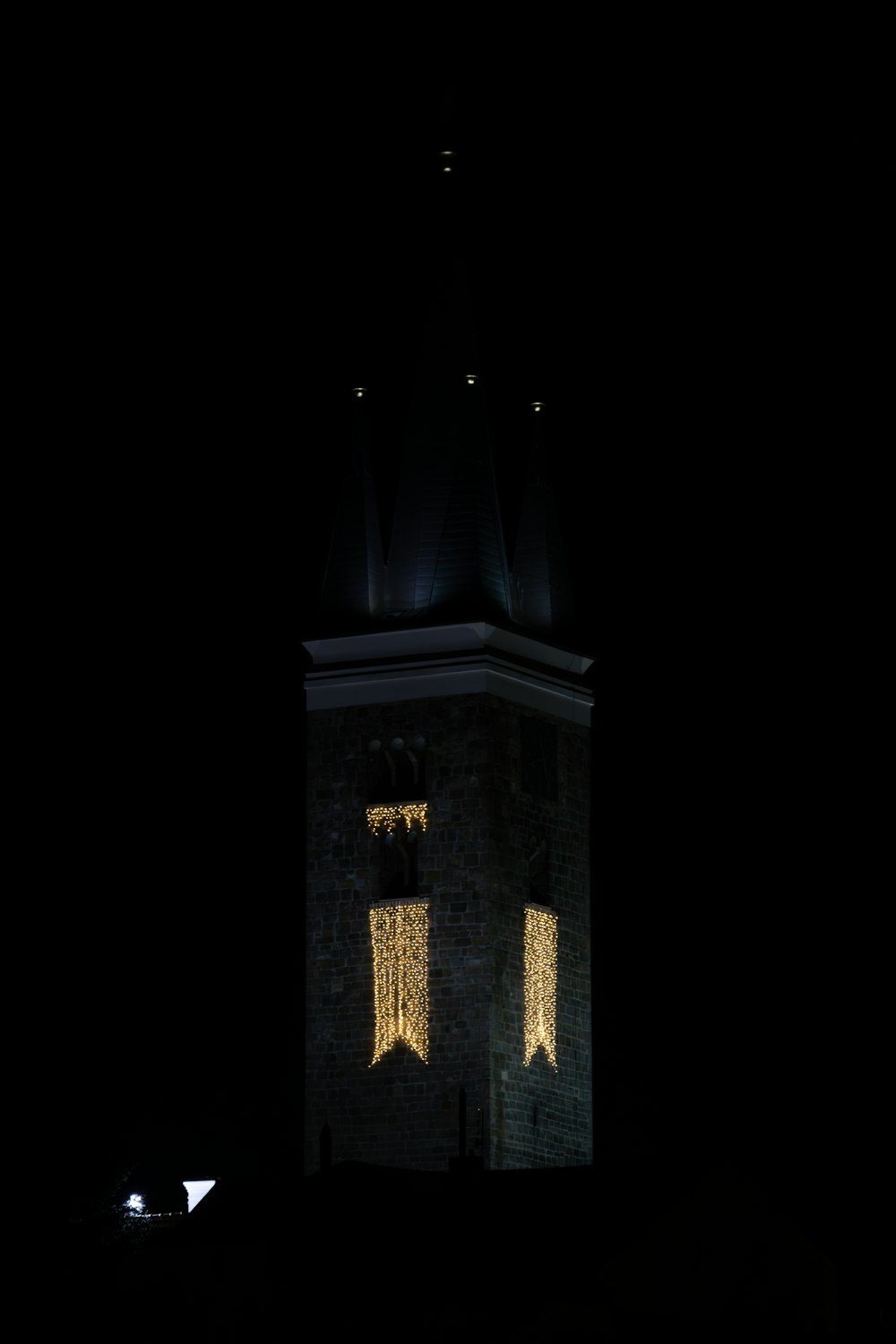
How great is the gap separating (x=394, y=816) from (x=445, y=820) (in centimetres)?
102

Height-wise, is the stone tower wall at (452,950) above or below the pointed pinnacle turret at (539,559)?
below

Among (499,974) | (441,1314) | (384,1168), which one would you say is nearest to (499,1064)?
(499,974)

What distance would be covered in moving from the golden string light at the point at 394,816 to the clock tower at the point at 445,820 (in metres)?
0.03

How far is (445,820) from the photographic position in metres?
81.0

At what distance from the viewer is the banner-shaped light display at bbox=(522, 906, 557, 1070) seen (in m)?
81.1

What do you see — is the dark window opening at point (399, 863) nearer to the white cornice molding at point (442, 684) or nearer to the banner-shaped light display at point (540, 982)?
the banner-shaped light display at point (540, 982)

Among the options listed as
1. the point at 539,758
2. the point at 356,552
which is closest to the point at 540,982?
the point at 539,758

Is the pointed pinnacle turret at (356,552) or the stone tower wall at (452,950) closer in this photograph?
the stone tower wall at (452,950)

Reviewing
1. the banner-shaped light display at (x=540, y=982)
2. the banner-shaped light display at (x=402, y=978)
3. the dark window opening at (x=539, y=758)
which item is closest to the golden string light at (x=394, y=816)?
the banner-shaped light display at (x=402, y=978)

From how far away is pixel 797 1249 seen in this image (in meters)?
71.2

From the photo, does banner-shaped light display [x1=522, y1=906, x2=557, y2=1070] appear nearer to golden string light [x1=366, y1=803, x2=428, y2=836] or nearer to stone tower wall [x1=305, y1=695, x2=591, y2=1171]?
stone tower wall [x1=305, y1=695, x2=591, y2=1171]

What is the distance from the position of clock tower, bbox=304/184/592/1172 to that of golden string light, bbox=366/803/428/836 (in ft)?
0.10

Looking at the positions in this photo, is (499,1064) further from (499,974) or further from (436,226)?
(436,226)

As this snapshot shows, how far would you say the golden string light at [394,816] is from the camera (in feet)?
267
